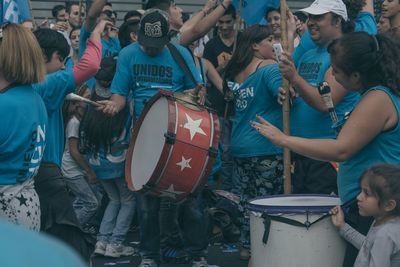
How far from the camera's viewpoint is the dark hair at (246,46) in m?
6.41

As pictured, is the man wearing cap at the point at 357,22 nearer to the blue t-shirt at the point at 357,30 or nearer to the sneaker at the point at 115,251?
the blue t-shirt at the point at 357,30

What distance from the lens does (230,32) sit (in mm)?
8820

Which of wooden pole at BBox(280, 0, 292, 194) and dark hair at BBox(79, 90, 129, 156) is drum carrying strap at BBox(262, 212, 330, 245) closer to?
wooden pole at BBox(280, 0, 292, 194)

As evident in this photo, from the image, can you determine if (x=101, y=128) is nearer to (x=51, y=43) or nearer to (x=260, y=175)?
(x=260, y=175)

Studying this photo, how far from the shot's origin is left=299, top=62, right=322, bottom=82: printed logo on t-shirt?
18.1ft

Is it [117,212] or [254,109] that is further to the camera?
[117,212]

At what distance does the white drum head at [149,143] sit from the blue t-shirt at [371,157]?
1.82 metres

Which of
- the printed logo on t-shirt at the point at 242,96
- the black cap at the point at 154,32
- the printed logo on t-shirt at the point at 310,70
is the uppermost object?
the black cap at the point at 154,32

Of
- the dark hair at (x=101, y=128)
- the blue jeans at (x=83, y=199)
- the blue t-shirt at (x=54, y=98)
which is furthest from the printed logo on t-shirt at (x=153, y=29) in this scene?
the blue jeans at (x=83, y=199)

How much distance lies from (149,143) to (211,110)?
1.59ft

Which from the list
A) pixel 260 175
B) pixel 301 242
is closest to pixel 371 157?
pixel 301 242

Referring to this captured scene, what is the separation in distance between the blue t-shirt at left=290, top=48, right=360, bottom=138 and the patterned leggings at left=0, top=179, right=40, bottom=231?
1.98 meters

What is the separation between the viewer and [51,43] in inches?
194

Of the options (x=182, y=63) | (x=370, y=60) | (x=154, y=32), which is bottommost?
(x=182, y=63)
